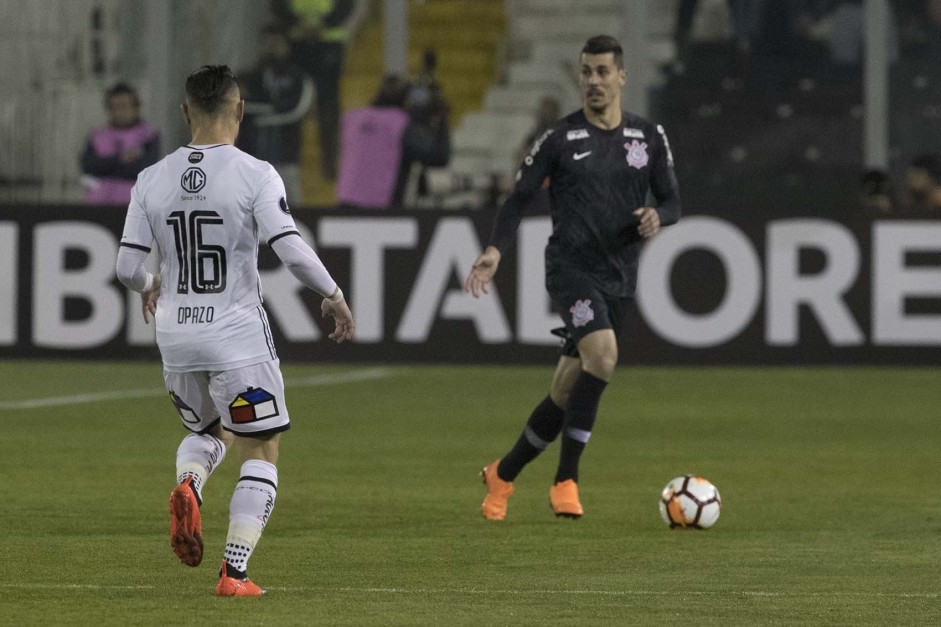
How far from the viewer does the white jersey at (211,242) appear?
6.47 meters

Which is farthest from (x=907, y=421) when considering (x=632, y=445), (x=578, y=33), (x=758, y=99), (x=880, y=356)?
(x=578, y=33)

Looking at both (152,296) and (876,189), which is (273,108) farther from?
(152,296)

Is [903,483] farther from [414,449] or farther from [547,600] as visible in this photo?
[547,600]

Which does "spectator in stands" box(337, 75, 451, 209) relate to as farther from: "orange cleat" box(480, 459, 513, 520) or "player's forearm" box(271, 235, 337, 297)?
"player's forearm" box(271, 235, 337, 297)

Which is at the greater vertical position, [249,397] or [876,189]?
[249,397]

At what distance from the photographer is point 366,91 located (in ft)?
64.8

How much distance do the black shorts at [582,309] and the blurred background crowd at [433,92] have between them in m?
9.55

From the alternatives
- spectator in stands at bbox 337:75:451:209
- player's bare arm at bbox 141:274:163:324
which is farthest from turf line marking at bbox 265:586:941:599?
spectator in stands at bbox 337:75:451:209

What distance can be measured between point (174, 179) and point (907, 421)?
7.95 m

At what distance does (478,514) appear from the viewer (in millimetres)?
8930

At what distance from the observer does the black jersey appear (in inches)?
354

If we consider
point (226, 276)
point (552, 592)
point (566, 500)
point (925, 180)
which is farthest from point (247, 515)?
point (925, 180)

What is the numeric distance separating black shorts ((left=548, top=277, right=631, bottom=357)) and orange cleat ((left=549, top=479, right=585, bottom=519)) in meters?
0.64

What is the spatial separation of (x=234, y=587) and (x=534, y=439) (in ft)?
9.07
